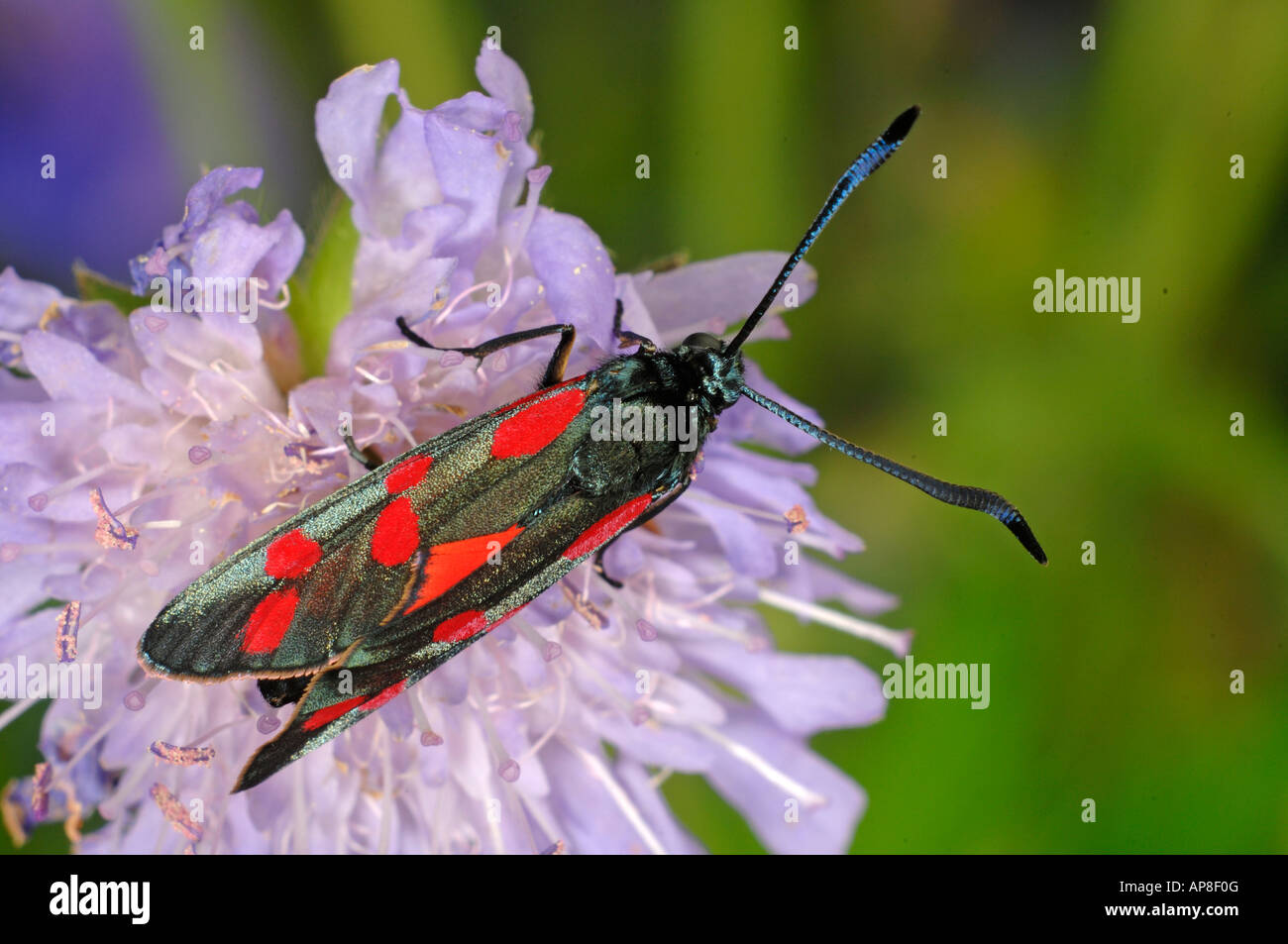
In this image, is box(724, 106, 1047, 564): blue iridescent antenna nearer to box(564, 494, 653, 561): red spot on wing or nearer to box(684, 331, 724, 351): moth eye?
box(684, 331, 724, 351): moth eye

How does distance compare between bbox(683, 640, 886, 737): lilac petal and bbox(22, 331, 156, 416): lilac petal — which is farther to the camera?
bbox(683, 640, 886, 737): lilac petal

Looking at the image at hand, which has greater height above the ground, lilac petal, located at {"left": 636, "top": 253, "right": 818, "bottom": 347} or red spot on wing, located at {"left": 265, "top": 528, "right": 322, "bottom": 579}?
lilac petal, located at {"left": 636, "top": 253, "right": 818, "bottom": 347}

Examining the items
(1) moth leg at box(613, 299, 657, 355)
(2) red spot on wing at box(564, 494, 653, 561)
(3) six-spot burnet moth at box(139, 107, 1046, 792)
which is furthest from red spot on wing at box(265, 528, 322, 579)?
(1) moth leg at box(613, 299, 657, 355)

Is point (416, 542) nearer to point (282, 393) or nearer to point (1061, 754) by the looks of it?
point (282, 393)

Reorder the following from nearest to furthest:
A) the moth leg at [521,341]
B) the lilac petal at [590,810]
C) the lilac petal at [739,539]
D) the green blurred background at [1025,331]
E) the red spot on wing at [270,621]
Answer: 1. the red spot on wing at [270,621]
2. the moth leg at [521,341]
3. the lilac petal at [739,539]
4. the lilac petal at [590,810]
5. the green blurred background at [1025,331]

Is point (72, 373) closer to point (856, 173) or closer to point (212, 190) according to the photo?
point (212, 190)

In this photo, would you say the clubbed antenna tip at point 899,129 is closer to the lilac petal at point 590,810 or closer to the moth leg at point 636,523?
the moth leg at point 636,523

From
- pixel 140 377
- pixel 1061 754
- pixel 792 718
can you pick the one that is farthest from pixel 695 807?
pixel 140 377

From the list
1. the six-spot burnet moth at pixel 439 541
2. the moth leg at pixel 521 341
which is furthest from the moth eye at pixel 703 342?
the moth leg at pixel 521 341
